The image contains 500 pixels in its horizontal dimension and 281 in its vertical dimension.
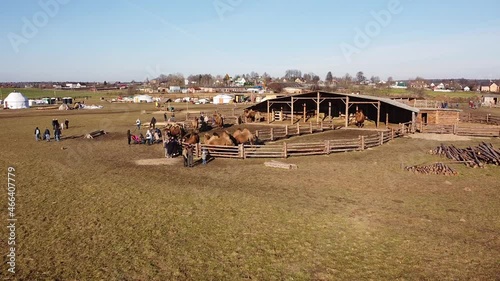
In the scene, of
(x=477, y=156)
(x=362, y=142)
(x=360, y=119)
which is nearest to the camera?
(x=477, y=156)

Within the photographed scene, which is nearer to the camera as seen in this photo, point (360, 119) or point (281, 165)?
point (281, 165)

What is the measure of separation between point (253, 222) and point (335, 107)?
27.3m

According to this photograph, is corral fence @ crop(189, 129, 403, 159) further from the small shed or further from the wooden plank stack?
the small shed

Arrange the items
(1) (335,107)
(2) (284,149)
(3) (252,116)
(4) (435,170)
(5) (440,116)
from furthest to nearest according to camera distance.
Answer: (3) (252,116), (1) (335,107), (5) (440,116), (2) (284,149), (4) (435,170)

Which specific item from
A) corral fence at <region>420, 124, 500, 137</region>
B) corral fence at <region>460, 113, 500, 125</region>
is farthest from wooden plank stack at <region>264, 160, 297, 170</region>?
corral fence at <region>460, 113, 500, 125</region>

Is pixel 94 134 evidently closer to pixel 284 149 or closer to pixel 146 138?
pixel 146 138

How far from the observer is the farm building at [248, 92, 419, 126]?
30.9 meters

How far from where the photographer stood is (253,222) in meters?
10.2

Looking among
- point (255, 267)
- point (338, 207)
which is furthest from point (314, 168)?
point (255, 267)

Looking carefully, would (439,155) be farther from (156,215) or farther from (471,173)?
(156,215)

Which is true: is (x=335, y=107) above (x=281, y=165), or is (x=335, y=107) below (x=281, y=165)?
above

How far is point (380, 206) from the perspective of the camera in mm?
11523

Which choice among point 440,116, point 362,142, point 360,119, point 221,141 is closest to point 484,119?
point 440,116

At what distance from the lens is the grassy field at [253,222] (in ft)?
24.9
